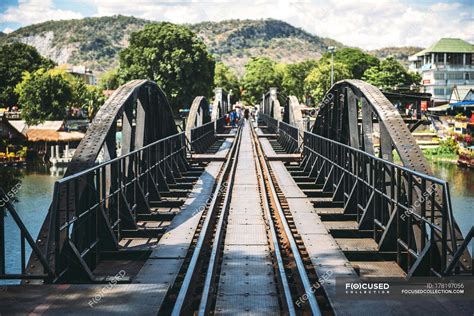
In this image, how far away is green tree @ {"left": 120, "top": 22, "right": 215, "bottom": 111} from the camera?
66875 mm

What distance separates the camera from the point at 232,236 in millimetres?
9680

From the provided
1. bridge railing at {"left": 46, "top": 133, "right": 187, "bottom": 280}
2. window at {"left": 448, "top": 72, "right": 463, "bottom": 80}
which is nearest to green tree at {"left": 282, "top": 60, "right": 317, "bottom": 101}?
window at {"left": 448, "top": 72, "right": 463, "bottom": 80}

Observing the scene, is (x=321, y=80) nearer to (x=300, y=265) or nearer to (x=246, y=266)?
(x=246, y=266)

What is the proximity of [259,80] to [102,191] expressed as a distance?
4766 inches

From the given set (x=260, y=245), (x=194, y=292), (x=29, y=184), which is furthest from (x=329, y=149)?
(x=29, y=184)

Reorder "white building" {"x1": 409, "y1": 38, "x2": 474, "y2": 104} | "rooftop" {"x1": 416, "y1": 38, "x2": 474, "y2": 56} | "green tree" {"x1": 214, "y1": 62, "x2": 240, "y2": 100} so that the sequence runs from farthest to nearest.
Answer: "green tree" {"x1": 214, "y1": 62, "x2": 240, "y2": 100} → "rooftop" {"x1": 416, "y1": 38, "x2": 474, "y2": 56} → "white building" {"x1": 409, "y1": 38, "x2": 474, "y2": 104}

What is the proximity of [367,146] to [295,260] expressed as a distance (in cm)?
422

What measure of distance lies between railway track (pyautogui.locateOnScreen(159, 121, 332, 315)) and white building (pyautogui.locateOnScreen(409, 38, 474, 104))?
88545mm

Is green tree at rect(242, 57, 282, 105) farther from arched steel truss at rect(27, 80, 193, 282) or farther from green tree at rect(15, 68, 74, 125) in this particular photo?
arched steel truss at rect(27, 80, 193, 282)

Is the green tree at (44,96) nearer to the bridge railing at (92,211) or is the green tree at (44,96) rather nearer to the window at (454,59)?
the bridge railing at (92,211)

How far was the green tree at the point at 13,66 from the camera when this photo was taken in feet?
263

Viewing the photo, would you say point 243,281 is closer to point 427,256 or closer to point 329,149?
point 427,256

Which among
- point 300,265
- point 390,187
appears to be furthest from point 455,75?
point 300,265

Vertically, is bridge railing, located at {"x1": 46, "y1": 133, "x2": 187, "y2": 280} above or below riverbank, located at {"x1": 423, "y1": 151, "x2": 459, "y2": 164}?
above
